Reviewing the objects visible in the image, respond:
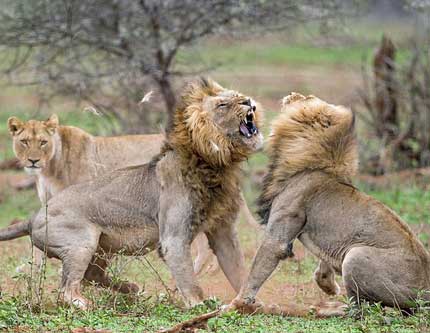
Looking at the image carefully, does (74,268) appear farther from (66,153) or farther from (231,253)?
(66,153)

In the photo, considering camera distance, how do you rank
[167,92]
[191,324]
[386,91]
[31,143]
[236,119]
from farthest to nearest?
1. [386,91]
2. [167,92]
3. [31,143]
4. [236,119]
5. [191,324]

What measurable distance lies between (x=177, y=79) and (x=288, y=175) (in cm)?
596

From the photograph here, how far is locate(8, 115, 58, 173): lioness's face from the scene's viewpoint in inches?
318

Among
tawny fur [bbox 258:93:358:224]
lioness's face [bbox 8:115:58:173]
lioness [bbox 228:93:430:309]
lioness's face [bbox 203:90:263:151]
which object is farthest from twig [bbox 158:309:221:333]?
lioness's face [bbox 8:115:58:173]

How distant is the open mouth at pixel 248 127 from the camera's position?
Answer: 6324mm

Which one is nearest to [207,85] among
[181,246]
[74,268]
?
[181,246]

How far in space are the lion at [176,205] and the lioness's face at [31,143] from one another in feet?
4.83

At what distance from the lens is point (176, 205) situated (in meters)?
6.23

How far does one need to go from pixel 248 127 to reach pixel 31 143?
2.39 m

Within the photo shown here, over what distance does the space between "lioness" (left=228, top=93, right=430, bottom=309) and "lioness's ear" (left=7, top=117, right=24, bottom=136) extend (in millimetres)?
2572

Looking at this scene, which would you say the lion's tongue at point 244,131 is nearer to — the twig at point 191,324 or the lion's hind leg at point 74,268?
the lion's hind leg at point 74,268

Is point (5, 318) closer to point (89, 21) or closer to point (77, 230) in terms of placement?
point (77, 230)

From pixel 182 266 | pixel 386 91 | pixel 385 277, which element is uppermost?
pixel 385 277

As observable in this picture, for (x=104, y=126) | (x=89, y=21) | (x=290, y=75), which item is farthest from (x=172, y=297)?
(x=290, y=75)
